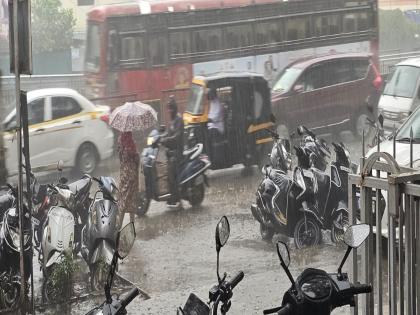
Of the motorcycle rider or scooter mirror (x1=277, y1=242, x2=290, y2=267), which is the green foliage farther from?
scooter mirror (x1=277, y1=242, x2=290, y2=267)

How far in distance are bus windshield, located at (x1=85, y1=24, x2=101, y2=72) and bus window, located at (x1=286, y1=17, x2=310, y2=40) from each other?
Answer: 5.32ft

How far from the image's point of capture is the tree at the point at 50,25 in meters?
6.12

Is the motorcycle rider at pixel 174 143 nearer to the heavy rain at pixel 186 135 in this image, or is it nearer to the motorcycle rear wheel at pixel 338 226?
the heavy rain at pixel 186 135

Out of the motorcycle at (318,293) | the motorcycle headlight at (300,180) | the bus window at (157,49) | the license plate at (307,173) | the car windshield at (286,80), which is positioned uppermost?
the bus window at (157,49)

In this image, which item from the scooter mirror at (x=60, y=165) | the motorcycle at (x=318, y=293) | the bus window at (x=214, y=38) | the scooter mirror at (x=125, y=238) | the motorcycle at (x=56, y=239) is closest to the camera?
the motorcycle at (x=318, y=293)

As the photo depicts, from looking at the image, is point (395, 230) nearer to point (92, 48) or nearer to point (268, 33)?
point (92, 48)

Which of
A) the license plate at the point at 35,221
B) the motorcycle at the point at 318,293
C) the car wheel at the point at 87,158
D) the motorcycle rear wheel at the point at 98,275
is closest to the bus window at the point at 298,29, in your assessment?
the car wheel at the point at 87,158

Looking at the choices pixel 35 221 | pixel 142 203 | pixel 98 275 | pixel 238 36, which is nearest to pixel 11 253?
pixel 35 221

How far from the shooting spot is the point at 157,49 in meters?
6.63

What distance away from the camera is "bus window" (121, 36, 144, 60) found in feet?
21.5

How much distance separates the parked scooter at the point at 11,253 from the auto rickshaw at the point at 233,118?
1.51 m

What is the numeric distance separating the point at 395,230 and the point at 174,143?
3682 millimetres

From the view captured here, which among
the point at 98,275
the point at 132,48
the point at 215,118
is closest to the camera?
the point at 98,275

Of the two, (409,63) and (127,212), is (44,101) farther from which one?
(409,63)
